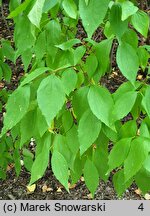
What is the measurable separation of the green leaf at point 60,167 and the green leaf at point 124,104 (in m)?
0.18

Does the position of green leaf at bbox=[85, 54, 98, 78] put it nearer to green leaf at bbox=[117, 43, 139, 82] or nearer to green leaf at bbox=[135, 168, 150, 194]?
green leaf at bbox=[117, 43, 139, 82]

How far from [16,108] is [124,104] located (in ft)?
0.92

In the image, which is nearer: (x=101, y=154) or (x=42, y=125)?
(x=42, y=125)

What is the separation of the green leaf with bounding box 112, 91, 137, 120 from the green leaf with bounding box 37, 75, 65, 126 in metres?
0.15

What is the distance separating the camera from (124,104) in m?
0.95

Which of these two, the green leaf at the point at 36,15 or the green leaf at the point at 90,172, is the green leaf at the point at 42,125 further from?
the green leaf at the point at 36,15

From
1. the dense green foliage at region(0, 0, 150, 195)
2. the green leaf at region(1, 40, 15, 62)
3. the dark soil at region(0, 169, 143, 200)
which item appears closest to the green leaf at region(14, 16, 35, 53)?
the dense green foliage at region(0, 0, 150, 195)

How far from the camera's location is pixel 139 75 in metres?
3.68

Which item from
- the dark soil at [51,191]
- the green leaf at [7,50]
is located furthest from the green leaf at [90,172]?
the dark soil at [51,191]

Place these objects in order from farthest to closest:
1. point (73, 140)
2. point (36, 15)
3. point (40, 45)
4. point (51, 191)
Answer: point (51, 191)
point (40, 45)
point (73, 140)
point (36, 15)

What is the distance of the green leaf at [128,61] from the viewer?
0.93m

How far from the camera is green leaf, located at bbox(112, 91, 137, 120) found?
36.9 inches

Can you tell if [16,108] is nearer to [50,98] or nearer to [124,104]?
[50,98]

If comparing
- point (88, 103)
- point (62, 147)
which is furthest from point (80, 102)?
point (62, 147)
